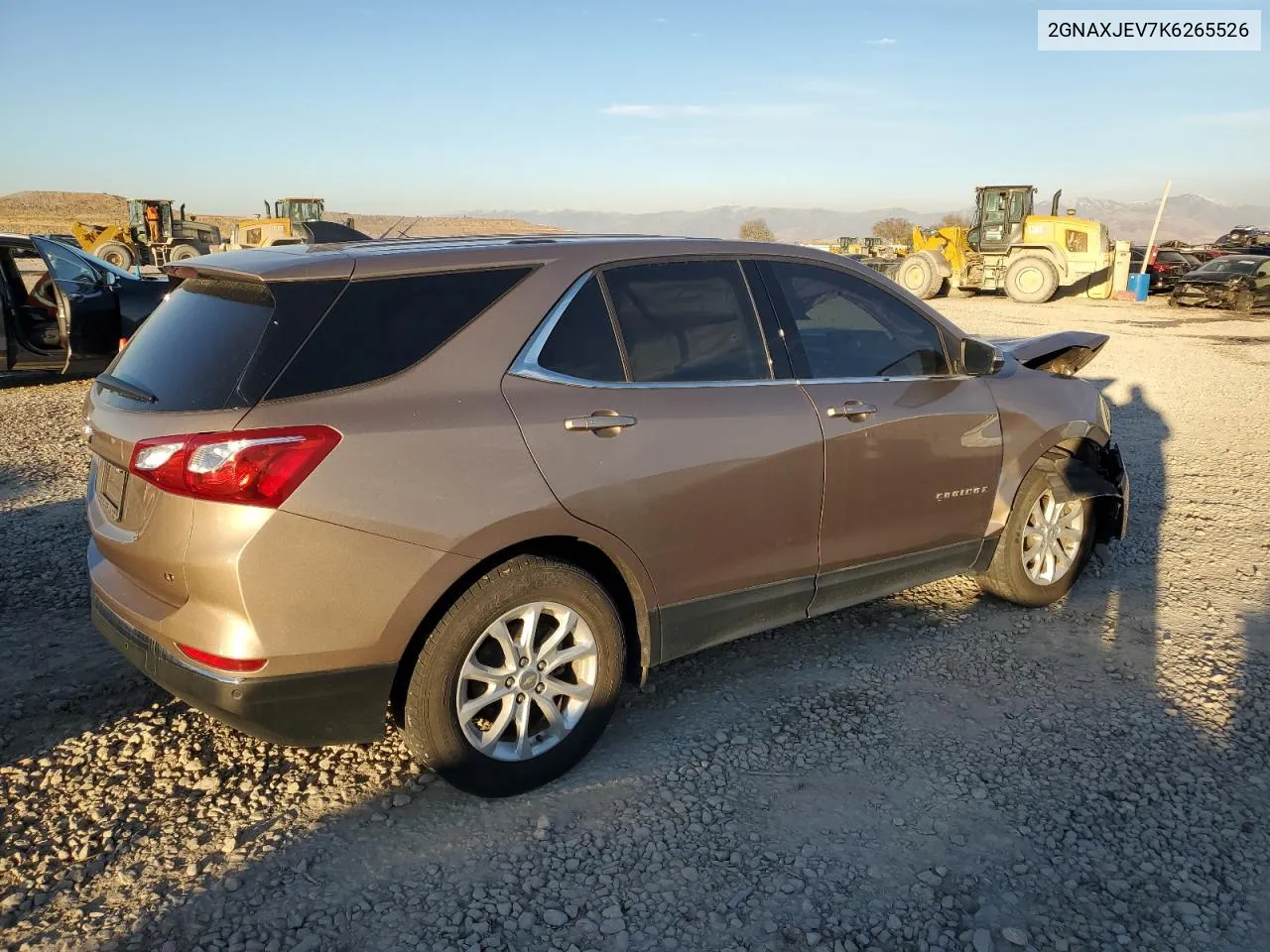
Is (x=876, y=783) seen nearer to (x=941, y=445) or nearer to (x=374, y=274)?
(x=941, y=445)

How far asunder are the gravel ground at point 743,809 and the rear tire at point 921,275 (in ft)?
72.2

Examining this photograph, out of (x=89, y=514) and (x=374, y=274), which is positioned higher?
(x=374, y=274)

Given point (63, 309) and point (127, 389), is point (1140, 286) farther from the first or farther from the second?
point (127, 389)

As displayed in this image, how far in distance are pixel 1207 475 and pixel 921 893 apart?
20.1ft

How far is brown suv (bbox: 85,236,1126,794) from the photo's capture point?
2.60 metres

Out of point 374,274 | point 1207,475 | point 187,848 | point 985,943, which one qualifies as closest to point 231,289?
point 374,274

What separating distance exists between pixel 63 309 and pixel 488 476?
851 cm

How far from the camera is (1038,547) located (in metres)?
4.62

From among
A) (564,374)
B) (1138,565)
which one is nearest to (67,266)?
(564,374)

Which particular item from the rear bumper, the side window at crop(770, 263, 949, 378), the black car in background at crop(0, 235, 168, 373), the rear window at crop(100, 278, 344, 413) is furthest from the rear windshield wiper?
the black car in background at crop(0, 235, 168, 373)

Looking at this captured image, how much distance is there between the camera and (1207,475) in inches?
293

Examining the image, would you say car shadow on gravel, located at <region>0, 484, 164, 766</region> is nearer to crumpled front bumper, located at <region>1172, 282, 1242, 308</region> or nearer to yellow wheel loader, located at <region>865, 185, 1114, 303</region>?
yellow wheel loader, located at <region>865, 185, 1114, 303</region>

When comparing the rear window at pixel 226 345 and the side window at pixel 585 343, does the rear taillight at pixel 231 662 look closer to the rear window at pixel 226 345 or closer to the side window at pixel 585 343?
the rear window at pixel 226 345

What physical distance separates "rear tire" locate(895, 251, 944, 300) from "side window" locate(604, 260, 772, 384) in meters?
23.1
